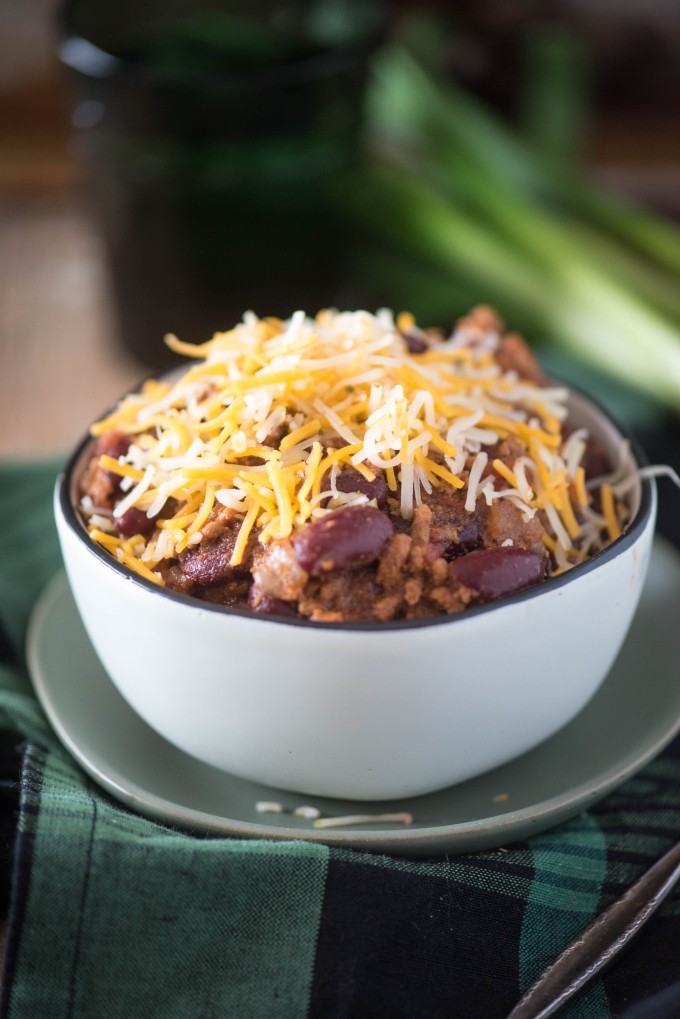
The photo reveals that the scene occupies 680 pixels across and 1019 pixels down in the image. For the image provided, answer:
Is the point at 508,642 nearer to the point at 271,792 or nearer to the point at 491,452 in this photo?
the point at 491,452

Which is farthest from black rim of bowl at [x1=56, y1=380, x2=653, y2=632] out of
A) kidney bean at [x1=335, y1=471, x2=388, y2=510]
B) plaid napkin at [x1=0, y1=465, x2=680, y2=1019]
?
plaid napkin at [x1=0, y1=465, x2=680, y2=1019]

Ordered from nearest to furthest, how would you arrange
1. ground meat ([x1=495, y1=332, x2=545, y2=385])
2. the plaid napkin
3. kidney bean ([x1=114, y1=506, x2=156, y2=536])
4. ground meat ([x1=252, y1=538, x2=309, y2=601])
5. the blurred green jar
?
1. the plaid napkin
2. ground meat ([x1=252, y1=538, x2=309, y2=601])
3. kidney bean ([x1=114, y1=506, x2=156, y2=536])
4. ground meat ([x1=495, y1=332, x2=545, y2=385])
5. the blurred green jar

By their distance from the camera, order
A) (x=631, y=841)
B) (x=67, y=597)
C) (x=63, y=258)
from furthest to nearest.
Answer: (x=63, y=258) < (x=67, y=597) < (x=631, y=841)

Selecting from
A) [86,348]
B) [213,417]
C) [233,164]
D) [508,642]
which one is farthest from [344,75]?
[508,642]

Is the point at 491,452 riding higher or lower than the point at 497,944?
higher

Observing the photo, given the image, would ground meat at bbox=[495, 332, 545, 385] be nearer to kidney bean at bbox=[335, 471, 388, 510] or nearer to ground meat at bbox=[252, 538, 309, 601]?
kidney bean at bbox=[335, 471, 388, 510]

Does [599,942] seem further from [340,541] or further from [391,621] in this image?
[340,541]
